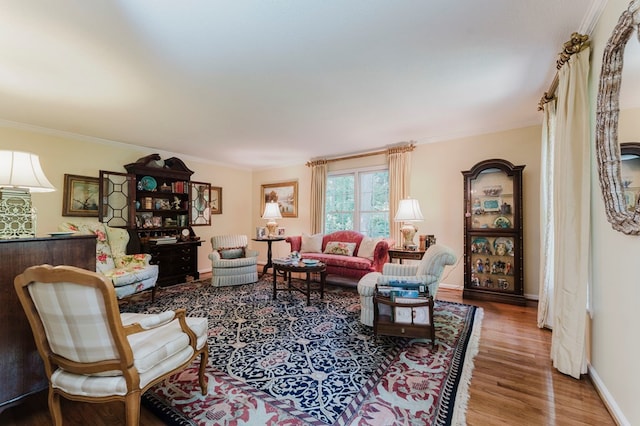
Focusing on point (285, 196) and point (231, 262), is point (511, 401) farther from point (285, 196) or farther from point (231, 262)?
point (285, 196)

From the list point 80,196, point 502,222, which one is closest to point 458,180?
point 502,222

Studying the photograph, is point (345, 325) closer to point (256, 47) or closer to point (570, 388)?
point (570, 388)

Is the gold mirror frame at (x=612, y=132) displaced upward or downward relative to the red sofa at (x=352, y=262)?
upward

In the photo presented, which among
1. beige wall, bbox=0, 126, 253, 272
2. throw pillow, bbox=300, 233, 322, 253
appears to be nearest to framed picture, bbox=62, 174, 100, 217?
beige wall, bbox=0, 126, 253, 272

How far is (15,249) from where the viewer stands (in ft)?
5.23

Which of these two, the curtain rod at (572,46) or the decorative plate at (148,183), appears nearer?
the curtain rod at (572,46)

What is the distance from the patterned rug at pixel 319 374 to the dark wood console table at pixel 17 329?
70 centimetres

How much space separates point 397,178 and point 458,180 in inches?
39.9

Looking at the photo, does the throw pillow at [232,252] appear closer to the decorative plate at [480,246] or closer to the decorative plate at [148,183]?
the decorative plate at [148,183]

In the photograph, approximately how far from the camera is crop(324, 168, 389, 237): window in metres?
5.34

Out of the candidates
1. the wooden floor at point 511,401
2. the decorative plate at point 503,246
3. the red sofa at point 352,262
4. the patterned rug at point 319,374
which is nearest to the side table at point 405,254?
the red sofa at point 352,262

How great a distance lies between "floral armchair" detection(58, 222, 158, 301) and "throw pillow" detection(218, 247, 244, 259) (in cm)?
117

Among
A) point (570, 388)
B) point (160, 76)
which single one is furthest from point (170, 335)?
point (570, 388)

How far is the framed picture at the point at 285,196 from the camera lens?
21.4 feet
